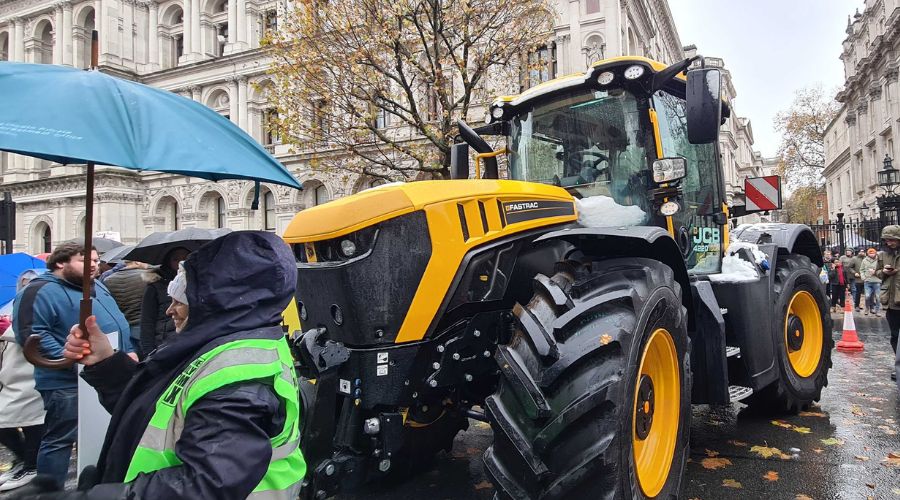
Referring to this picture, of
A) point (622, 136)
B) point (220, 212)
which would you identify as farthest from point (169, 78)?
point (622, 136)

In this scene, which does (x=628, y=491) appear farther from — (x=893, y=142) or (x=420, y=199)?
(x=893, y=142)

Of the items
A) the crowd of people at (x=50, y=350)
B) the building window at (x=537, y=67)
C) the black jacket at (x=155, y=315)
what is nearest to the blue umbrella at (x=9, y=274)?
the crowd of people at (x=50, y=350)

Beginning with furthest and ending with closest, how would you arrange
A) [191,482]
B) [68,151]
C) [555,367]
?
1. [555,367]
2. [68,151]
3. [191,482]

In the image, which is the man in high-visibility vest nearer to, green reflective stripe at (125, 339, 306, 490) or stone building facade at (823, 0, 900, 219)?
green reflective stripe at (125, 339, 306, 490)

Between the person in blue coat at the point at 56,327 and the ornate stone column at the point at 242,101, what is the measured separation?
34822mm

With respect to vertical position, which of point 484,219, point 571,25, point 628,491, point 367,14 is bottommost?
point 628,491

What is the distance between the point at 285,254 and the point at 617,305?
1649 millimetres

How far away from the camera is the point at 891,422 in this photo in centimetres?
513

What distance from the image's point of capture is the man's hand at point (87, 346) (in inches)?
87.1

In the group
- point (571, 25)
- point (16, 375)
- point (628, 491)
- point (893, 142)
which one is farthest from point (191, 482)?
point (893, 142)

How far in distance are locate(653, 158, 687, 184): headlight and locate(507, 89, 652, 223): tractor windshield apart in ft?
0.30

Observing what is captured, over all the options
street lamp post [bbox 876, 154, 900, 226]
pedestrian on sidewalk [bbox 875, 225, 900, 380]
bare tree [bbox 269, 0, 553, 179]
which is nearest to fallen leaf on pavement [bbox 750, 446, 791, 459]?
pedestrian on sidewalk [bbox 875, 225, 900, 380]

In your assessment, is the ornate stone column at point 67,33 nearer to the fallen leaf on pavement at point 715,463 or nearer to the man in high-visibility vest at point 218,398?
the man in high-visibility vest at point 218,398

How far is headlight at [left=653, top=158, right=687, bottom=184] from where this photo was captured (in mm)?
3723
